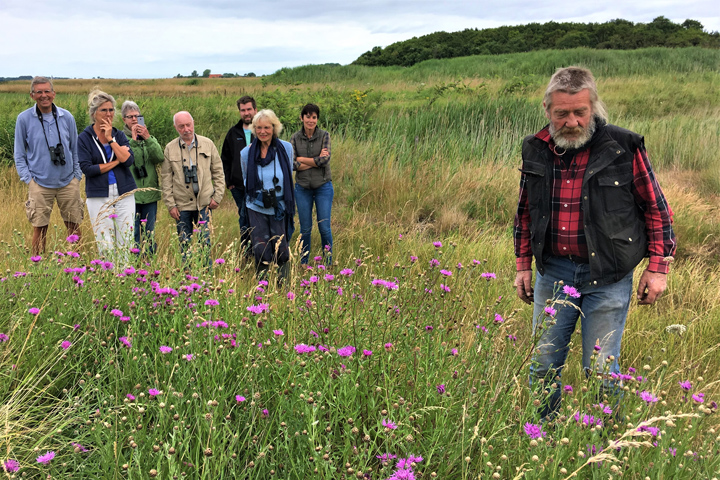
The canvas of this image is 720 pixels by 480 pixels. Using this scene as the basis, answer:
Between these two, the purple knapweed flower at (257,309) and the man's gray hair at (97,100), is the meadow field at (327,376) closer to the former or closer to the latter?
the purple knapweed flower at (257,309)

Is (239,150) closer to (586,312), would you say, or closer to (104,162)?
(104,162)

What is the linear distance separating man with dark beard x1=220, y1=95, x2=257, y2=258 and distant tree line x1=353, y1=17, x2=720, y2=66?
139 ft

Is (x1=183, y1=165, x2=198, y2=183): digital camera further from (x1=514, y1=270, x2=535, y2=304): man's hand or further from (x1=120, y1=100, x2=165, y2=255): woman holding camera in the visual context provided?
(x1=514, y1=270, x2=535, y2=304): man's hand

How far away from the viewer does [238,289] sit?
12.4 ft

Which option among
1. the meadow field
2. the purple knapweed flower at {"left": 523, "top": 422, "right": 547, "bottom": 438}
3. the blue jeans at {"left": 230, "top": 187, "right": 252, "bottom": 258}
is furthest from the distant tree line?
the purple knapweed flower at {"left": 523, "top": 422, "right": 547, "bottom": 438}

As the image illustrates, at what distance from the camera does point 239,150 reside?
6051mm

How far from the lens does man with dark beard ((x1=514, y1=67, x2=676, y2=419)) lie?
2.41 meters

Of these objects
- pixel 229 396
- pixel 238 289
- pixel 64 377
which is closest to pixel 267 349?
pixel 229 396

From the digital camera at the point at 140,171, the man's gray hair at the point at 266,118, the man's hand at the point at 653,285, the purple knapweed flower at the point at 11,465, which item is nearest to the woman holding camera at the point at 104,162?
the digital camera at the point at 140,171

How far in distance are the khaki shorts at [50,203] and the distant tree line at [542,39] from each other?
43.4 meters

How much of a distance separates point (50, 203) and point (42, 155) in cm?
55

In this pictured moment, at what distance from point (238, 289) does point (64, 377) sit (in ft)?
4.92

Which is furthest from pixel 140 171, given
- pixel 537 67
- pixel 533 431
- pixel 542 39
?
pixel 542 39

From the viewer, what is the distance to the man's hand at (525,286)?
2959mm
